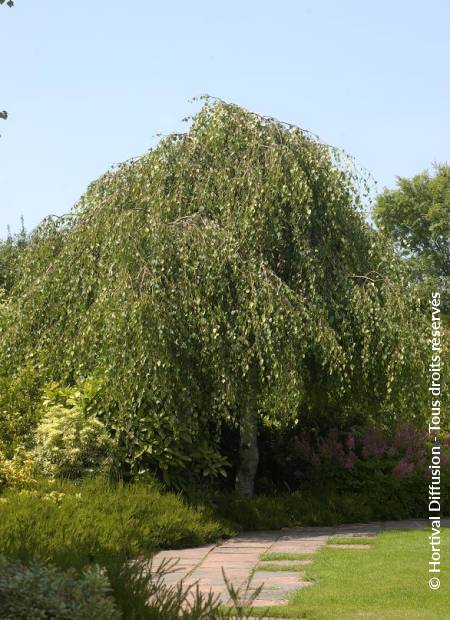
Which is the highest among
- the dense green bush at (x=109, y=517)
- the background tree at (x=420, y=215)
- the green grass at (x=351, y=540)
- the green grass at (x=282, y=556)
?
the background tree at (x=420, y=215)

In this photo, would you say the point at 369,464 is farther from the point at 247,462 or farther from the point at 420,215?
the point at 420,215

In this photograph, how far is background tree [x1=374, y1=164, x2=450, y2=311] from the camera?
4784 centimetres

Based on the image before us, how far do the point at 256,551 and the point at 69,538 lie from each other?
2.22m

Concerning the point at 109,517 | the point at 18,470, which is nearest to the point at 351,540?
the point at 109,517

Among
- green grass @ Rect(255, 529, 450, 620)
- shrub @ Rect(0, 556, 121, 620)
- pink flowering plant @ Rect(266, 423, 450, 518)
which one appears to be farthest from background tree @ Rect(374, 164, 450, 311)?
shrub @ Rect(0, 556, 121, 620)

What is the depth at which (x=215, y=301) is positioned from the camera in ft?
36.5

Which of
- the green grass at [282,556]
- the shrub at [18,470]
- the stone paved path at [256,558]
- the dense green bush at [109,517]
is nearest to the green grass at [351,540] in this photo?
the stone paved path at [256,558]

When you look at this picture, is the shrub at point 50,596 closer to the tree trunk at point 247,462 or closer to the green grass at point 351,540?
the green grass at point 351,540

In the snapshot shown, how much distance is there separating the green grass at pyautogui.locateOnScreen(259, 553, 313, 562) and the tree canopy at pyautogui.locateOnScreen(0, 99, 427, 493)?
2.07 m

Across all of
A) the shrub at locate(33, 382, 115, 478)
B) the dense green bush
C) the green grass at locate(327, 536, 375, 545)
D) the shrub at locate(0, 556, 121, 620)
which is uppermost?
the shrub at locate(33, 382, 115, 478)

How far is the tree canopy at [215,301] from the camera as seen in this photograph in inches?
427

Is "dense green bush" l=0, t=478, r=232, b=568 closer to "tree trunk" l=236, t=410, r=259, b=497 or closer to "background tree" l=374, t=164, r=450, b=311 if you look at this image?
"tree trunk" l=236, t=410, r=259, b=497

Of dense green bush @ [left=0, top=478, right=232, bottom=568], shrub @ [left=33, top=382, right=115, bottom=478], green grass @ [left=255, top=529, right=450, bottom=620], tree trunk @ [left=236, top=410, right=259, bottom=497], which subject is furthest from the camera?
tree trunk @ [left=236, top=410, right=259, bottom=497]

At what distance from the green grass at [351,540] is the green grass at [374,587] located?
0.20 metres
